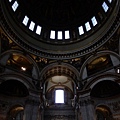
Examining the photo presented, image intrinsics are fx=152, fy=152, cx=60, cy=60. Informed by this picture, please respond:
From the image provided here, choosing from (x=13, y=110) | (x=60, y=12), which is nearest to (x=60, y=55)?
(x=60, y=12)

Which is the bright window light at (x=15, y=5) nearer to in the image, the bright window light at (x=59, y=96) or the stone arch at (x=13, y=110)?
the stone arch at (x=13, y=110)

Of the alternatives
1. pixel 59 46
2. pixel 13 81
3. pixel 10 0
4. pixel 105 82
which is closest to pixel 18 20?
pixel 10 0

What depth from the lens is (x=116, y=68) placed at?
17828mm

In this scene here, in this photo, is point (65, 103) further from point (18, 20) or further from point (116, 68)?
point (18, 20)

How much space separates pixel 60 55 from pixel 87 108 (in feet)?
29.5

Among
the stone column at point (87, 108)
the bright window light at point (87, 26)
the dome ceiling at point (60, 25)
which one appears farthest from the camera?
the bright window light at point (87, 26)

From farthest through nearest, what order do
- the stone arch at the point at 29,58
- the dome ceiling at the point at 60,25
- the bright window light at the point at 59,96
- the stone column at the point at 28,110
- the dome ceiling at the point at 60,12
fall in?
the bright window light at the point at 59,96, the dome ceiling at the point at 60,12, the dome ceiling at the point at 60,25, the stone arch at the point at 29,58, the stone column at the point at 28,110

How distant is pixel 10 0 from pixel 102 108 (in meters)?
19.2

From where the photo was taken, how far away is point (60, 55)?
77.4ft

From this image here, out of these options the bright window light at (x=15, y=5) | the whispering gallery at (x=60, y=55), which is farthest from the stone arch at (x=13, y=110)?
the bright window light at (x=15, y=5)

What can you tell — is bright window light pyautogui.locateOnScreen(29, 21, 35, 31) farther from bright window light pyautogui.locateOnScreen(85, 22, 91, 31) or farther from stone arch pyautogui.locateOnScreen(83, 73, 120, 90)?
stone arch pyautogui.locateOnScreen(83, 73, 120, 90)

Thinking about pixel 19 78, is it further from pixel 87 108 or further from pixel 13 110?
pixel 87 108

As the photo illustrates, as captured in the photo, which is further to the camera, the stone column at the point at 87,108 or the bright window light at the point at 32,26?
the bright window light at the point at 32,26

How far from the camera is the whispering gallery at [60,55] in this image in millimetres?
18359
